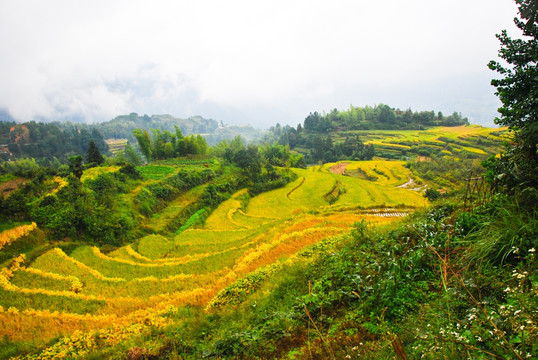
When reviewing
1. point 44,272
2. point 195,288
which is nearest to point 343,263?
point 195,288

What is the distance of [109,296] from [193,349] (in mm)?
6943

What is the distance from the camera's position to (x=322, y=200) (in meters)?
35.0

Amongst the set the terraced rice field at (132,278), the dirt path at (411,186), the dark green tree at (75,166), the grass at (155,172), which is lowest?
the dirt path at (411,186)

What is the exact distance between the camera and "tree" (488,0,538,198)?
15.1ft

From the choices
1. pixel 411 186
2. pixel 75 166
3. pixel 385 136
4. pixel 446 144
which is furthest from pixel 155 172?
pixel 385 136

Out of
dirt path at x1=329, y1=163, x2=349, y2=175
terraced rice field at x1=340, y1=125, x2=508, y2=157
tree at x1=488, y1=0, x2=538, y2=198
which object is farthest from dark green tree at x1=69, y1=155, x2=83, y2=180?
terraced rice field at x1=340, y1=125, x2=508, y2=157

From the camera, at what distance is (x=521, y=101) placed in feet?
15.8

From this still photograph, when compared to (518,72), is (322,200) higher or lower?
lower

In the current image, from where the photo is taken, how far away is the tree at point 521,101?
4613 millimetres

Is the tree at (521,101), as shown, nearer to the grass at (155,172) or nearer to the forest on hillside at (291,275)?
the forest on hillside at (291,275)

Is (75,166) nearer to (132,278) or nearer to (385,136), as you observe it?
(132,278)

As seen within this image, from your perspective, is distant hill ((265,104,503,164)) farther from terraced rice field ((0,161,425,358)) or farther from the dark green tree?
the dark green tree

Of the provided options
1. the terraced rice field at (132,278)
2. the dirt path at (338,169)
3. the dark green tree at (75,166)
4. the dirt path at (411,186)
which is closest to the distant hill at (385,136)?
the dirt path at (338,169)

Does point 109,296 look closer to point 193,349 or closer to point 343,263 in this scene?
point 193,349
